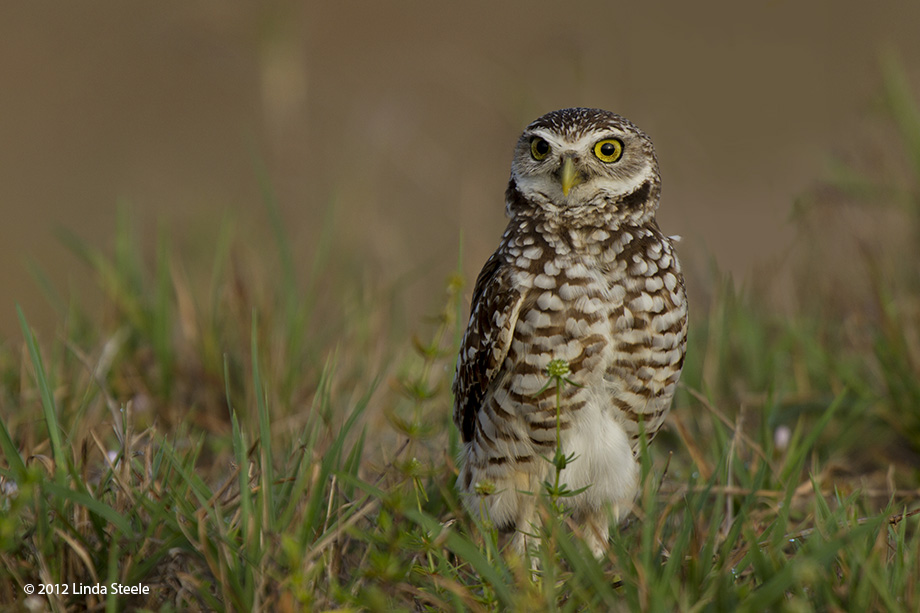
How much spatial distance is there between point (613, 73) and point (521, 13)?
809 centimetres

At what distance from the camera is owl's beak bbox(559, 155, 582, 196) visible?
312 centimetres

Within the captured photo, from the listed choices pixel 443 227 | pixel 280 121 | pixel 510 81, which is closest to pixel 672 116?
pixel 510 81

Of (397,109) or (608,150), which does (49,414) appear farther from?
A: (397,109)

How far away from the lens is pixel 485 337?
3.19 metres

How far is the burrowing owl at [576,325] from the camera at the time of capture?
308 centimetres

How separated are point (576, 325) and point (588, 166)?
0.56 m

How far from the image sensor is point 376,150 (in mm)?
5762

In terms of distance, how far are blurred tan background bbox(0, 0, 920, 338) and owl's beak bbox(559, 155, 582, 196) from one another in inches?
69.9

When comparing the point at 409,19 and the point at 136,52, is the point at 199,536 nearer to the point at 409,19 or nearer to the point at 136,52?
the point at 136,52

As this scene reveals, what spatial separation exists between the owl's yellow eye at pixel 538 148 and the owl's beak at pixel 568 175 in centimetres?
10

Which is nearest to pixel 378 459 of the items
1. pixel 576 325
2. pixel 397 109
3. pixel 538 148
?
pixel 576 325

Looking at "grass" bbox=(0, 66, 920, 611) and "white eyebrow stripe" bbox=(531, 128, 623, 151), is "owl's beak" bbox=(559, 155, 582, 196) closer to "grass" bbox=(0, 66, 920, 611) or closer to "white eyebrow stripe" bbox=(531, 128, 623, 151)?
"white eyebrow stripe" bbox=(531, 128, 623, 151)
